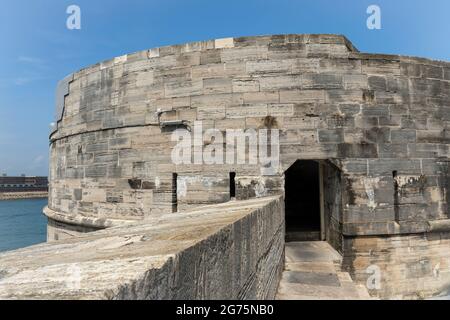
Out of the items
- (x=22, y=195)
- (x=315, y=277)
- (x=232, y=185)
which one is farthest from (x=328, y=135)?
(x=22, y=195)

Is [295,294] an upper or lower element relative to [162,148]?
lower

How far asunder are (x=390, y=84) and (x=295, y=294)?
404cm

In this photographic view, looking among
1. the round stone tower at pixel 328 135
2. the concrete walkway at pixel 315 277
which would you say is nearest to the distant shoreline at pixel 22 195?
the round stone tower at pixel 328 135

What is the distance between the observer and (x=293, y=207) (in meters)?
10.8

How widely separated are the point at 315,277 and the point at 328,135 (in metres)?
2.37

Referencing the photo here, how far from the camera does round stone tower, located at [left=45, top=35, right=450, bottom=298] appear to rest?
18.8 feet

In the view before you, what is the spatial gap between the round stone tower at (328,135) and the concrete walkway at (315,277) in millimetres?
392

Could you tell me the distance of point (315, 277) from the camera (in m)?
4.36

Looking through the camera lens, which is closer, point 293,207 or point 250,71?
point 250,71

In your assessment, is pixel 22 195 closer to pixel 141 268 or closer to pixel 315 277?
pixel 315 277
